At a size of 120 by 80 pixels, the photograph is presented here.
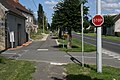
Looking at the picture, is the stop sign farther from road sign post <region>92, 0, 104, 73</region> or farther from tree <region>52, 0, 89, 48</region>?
tree <region>52, 0, 89, 48</region>

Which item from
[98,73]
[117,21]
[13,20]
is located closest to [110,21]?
[117,21]

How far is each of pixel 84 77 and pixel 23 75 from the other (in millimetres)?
2197

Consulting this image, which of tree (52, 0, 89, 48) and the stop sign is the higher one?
tree (52, 0, 89, 48)

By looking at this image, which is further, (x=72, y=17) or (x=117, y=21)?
(x=117, y=21)

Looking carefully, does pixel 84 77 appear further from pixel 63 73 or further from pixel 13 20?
pixel 13 20

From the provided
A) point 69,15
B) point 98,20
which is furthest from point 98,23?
point 69,15

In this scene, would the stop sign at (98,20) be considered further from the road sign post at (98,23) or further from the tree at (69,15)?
the tree at (69,15)

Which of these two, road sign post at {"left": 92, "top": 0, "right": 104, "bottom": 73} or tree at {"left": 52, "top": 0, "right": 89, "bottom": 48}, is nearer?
road sign post at {"left": 92, "top": 0, "right": 104, "bottom": 73}

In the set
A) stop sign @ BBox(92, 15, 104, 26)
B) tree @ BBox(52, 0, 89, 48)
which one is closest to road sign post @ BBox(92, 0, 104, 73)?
stop sign @ BBox(92, 15, 104, 26)

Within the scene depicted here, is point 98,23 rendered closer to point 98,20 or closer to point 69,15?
point 98,20

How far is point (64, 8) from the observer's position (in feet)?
84.5

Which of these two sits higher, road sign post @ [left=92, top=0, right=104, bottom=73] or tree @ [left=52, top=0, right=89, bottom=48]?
tree @ [left=52, top=0, right=89, bottom=48]

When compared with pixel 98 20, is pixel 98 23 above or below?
Answer: below

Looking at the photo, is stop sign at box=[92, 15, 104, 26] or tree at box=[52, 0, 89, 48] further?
tree at box=[52, 0, 89, 48]
